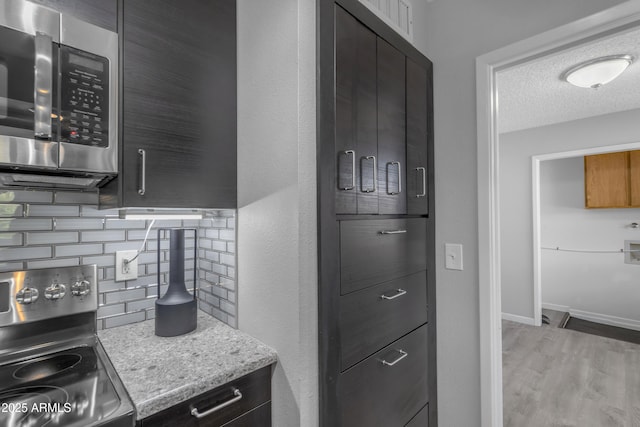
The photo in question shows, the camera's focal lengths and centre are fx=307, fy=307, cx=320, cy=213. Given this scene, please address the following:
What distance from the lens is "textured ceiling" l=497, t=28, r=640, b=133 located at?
7.09 ft

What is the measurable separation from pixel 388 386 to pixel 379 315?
32 centimetres

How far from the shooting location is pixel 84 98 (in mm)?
905

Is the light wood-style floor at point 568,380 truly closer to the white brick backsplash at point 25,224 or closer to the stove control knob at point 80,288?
the stove control knob at point 80,288

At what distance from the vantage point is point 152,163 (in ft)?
3.33

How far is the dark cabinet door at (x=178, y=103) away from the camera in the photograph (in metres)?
0.98

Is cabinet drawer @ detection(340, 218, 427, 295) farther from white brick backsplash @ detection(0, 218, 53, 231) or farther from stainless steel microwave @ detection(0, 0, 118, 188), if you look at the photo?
white brick backsplash @ detection(0, 218, 53, 231)

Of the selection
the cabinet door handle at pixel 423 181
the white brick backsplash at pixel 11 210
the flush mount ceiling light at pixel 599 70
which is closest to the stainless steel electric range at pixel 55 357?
the white brick backsplash at pixel 11 210

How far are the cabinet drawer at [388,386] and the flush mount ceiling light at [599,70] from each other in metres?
2.28

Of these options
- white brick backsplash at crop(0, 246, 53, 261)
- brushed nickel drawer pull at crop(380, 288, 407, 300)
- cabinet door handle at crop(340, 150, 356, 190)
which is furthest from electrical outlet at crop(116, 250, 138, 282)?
brushed nickel drawer pull at crop(380, 288, 407, 300)

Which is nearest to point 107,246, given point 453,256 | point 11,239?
point 11,239

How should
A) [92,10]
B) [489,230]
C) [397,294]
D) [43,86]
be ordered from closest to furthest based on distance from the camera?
[43,86]
[92,10]
[397,294]
[489,230]

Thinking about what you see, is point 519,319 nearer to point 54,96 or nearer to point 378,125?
point 378,125

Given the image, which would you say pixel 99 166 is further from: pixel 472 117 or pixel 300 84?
pixel 472 117

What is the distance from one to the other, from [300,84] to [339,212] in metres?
0.46
